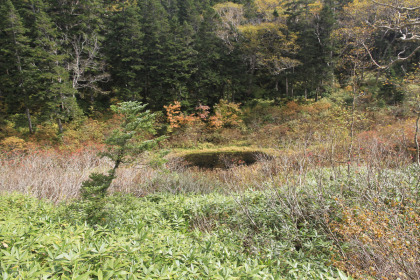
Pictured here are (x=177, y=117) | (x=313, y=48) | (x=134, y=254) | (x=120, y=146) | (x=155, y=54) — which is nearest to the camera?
(x=134, y=254)

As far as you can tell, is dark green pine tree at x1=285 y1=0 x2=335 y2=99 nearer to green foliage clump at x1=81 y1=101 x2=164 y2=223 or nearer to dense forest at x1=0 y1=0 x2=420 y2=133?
dense forest at x1=0 y1=0 x2=420 y2=133

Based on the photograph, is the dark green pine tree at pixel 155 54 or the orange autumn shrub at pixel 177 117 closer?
the orange autumn shrub at pixel 177 117

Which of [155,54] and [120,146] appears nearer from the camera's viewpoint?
[120,146]

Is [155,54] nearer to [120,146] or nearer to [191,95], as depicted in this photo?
[191,95]

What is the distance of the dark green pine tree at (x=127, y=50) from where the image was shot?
707 inches

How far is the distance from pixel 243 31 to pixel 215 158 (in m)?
12.6

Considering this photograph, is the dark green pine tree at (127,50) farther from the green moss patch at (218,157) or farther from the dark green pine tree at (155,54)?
the green moss patch at (218,157)

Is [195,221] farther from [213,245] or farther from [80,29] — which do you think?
[80,29]

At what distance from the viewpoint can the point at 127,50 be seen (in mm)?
18484

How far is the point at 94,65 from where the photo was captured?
57.6ft

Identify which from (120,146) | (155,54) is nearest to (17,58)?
(155,54)

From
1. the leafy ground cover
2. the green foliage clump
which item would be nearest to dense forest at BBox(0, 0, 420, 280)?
the green foliage clump

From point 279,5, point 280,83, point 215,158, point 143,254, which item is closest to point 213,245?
point 143,254

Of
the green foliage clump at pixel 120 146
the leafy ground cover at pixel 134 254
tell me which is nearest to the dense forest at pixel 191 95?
the green foliage clump at pixel 120 146
